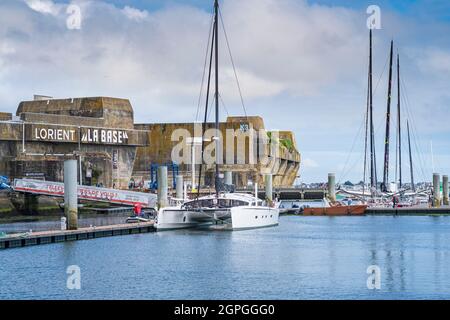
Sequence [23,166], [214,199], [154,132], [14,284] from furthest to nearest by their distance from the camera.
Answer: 1. [154,132]
2. [23,166]
3. [214,199]
4. [14,284]

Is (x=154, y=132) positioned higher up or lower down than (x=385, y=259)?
higher up

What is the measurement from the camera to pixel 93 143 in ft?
376

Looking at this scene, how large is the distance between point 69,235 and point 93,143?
5416 centimetres

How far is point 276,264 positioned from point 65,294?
47.6 feet

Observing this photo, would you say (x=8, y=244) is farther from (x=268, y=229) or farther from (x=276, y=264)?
(x=268, y=229)

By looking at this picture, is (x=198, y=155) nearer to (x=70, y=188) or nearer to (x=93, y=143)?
(x=93, y=143)

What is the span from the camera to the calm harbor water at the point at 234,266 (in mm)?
41219

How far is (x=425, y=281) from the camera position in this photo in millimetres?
44875

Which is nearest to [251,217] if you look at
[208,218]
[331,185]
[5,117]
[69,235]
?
[208,218]

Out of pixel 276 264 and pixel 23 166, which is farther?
pixel 23 166

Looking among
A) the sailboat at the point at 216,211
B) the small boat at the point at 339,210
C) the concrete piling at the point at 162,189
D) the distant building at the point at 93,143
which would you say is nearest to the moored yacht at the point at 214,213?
the sailboat at the point at 216,211

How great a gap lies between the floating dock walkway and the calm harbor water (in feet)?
2.77
